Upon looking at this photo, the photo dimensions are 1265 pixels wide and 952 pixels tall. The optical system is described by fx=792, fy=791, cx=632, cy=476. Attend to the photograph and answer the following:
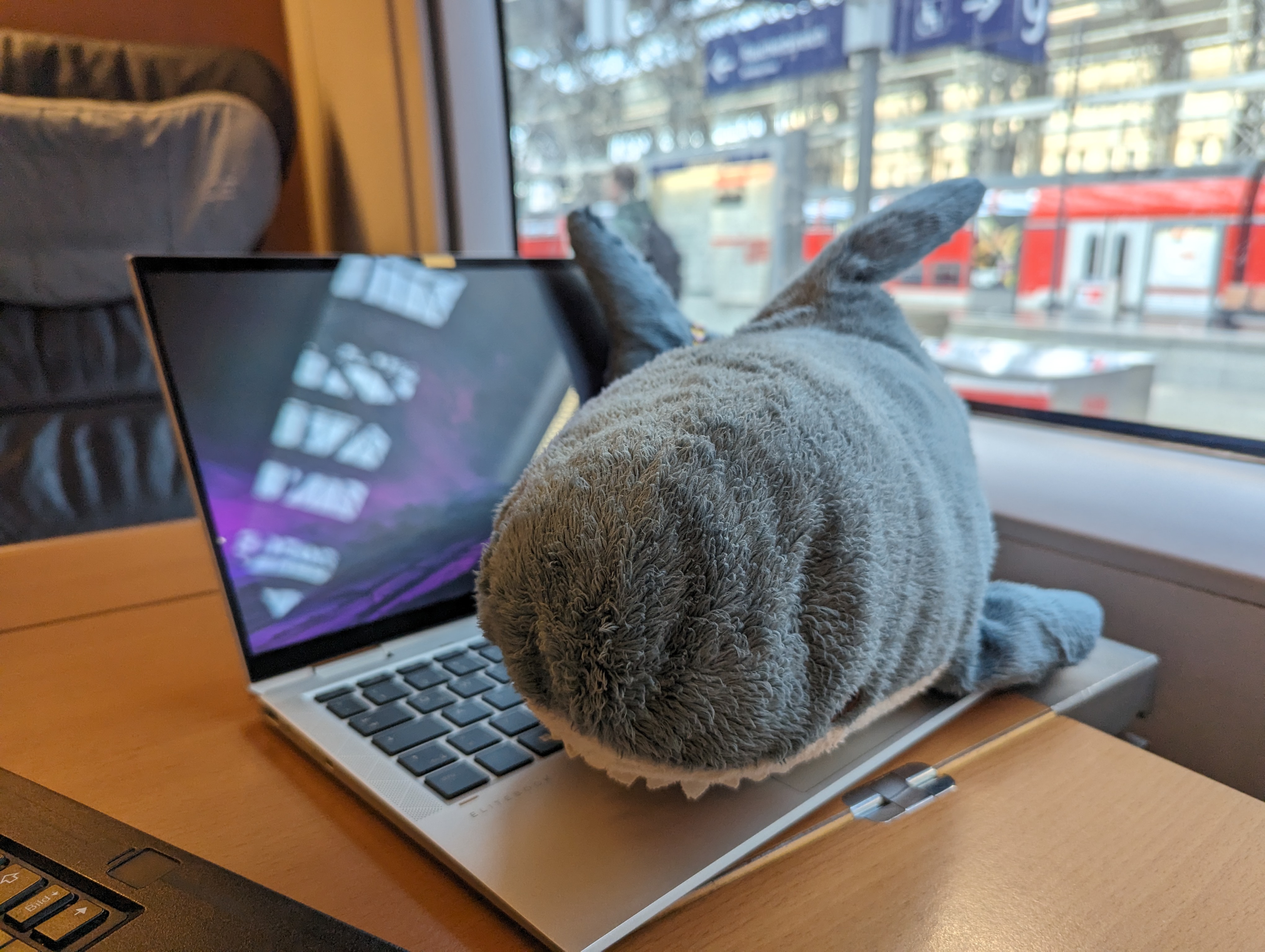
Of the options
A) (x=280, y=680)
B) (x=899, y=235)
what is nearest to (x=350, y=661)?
(x=280, y=680)

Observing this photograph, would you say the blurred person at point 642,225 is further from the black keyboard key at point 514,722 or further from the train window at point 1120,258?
the black keyboard key at point 514,722

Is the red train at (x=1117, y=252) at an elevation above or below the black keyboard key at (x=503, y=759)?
above

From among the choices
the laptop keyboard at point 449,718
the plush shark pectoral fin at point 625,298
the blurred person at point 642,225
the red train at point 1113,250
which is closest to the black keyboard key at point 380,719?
the laptop keyboard at point 449,718

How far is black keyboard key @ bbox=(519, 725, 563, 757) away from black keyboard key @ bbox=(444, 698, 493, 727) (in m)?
0.03

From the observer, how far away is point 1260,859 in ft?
1.10

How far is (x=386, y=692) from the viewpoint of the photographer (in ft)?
1.42

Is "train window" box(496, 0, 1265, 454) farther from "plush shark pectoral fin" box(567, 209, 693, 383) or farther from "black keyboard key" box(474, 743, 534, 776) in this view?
"black keyboard key" box(474, 743, 534, 776)

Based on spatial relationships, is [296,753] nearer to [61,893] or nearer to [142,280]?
[61,893]

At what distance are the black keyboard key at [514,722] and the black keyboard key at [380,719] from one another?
1.8 inches

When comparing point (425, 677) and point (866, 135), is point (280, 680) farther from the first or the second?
point (866, 135)

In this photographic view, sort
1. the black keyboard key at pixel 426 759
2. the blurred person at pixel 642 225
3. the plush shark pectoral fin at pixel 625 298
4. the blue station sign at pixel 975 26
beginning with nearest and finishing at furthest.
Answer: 1. the black keyboard key at pixel 426 759
2. the plush shark pectoral fin at pixel 625 298
3. the blue station sign at pixel 975 26
4. the blurred person at pixel 642 225

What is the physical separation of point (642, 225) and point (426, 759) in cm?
74

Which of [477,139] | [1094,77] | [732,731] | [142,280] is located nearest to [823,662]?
[732,731]

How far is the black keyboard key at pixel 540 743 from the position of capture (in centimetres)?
38
